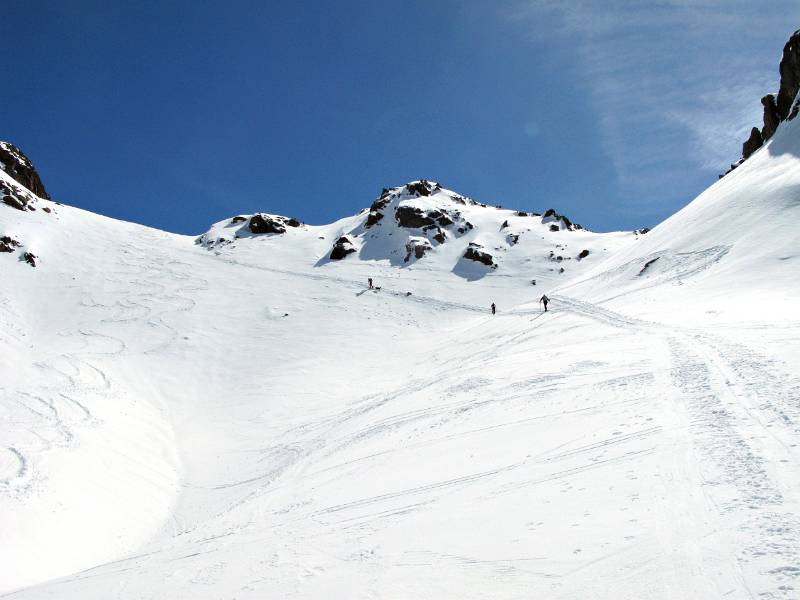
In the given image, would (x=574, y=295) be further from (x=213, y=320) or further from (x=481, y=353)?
(x=213, y=320)

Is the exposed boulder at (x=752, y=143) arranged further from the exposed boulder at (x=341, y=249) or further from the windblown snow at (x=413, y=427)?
the exposed boulder at (x=341, y=249)

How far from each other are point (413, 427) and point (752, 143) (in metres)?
71.4

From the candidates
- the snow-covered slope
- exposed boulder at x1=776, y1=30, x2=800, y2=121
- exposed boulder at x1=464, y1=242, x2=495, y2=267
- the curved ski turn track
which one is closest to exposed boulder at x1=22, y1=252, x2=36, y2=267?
the curved ski turn track

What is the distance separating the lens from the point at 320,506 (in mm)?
9594

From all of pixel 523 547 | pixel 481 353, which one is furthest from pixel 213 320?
pixel 523 547

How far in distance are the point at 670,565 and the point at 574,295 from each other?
35.0 metres

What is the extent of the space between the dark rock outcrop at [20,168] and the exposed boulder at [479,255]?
5992cm

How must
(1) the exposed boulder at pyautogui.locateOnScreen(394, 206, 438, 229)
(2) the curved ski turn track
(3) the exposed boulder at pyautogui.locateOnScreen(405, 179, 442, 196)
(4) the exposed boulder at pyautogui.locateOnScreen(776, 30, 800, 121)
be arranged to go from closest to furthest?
(2) the curved ski turn track → (4) the exposed boulder at pyautogui.locateOnScreen(776, 30, 800, 121) → (1) the exposed boulder at pyautogui.locateOnScreen(394, 206, 438, 229) → (3) the exposed boulder at pyautogui.locateOnScreen(405, 179, 442, 196)

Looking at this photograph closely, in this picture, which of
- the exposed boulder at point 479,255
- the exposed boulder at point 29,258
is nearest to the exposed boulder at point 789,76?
the exposed boulder at point 479,255

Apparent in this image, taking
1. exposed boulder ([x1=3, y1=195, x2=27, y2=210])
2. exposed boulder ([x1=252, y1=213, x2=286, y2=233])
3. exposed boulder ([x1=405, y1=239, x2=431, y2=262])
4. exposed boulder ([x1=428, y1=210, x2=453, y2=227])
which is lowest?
exposed boulder ([x1=3, y1=195, x2=27, y2=210])

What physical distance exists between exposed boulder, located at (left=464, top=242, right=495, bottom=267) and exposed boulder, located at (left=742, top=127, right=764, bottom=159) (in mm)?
38213

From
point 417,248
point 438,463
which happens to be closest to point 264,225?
point 417,248

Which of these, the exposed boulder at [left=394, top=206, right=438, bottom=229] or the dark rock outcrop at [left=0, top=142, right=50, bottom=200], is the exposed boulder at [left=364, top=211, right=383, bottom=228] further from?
the dark rock outcrop at [left=0, top=142, right=50, bottom=200]

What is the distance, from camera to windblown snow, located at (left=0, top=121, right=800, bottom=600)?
557 cm
